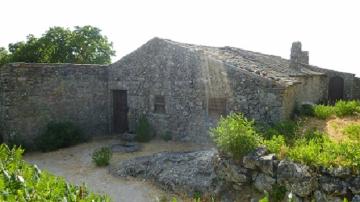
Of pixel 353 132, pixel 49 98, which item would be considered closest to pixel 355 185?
pixel 353 132

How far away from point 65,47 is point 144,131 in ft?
46.3

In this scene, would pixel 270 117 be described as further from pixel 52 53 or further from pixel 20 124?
pixel 52 53

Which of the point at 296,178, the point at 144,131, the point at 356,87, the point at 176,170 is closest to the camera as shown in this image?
the point at 296,178

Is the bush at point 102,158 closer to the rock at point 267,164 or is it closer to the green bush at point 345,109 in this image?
the rock at point 267,164

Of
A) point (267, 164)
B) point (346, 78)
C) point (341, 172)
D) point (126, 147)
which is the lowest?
point (126, 147)

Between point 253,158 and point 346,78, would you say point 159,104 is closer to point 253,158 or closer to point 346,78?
point 253,158

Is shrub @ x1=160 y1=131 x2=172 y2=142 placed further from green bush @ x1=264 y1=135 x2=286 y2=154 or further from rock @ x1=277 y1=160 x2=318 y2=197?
rock @ x1=277 y1=160 x2=318 y2=197

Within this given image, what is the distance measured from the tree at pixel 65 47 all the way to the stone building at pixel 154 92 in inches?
411

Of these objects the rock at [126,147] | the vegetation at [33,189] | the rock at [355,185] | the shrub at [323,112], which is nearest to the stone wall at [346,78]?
the shrub at [323,112]

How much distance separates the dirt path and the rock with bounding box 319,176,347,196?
4038 mm

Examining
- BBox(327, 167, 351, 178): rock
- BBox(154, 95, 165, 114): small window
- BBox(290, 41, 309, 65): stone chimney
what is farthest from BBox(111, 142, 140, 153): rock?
BBox(290, 41, 309, 65): stone chimney

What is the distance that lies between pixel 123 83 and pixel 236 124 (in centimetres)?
830

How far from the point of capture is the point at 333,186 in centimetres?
739

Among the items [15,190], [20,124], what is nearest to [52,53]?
[20,124]
